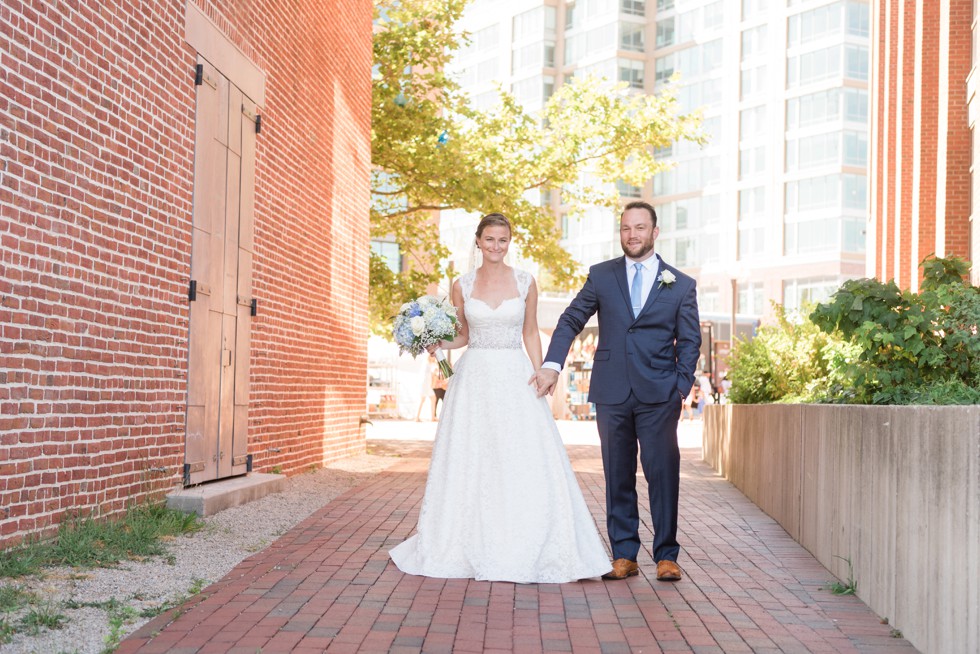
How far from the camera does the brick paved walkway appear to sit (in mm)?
4957

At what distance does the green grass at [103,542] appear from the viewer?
242 inches

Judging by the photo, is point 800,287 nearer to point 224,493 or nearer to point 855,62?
point 855,62

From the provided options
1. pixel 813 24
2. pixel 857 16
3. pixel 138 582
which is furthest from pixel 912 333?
pixel 813 24

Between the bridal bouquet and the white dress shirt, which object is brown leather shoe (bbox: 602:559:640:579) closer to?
the white dress shirt

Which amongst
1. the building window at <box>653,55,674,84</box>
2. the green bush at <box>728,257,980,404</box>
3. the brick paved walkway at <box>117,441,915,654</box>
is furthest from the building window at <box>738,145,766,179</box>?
the brick paved walkway at <box>117,441,915,654</box>

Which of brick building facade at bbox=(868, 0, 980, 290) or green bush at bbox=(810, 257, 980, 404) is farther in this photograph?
brick building facade at bbox=(868, 0, 980, 290)

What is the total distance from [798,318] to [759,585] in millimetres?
8291

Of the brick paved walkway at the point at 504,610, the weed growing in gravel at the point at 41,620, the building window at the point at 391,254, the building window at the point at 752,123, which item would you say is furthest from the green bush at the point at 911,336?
the building window at the point at 752,123

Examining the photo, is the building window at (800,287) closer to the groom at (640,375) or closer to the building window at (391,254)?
the building window at (391,254)

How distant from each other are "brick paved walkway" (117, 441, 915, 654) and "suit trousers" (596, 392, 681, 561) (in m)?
0.24

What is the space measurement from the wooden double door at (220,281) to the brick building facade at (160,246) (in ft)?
0.08

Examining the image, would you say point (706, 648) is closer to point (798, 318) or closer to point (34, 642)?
point (34, 642)

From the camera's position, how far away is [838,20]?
220 feet

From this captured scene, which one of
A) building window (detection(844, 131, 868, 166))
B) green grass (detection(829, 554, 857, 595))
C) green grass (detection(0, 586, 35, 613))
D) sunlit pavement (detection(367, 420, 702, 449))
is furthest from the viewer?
building window (detection(844, 131, 868, 166))
